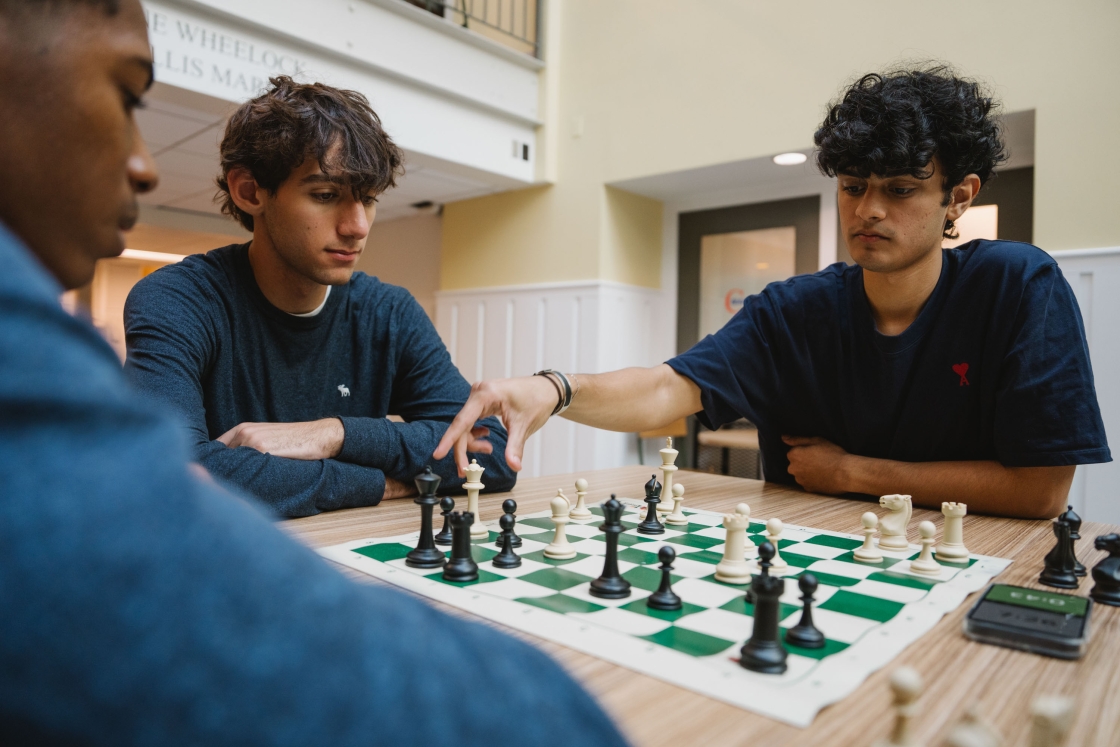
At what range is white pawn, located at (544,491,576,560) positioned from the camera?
1104 mm

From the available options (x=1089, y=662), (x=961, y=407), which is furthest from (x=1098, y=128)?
(x=1089, y=662)

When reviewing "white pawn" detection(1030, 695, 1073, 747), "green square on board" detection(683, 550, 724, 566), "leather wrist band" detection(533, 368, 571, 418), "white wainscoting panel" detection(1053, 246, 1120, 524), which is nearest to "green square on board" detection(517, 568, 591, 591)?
"green square on board" detection(683, 550, 724, 566)

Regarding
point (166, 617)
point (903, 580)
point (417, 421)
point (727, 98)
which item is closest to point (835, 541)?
point (903, 580)

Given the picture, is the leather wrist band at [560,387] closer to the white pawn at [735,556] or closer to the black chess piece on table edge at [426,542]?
the black chess piece on table edge at [426,542]

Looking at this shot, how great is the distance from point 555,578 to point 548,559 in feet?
0.32

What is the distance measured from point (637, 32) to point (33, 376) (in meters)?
Answer: 4.77

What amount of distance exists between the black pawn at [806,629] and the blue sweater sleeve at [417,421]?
3.11 feet

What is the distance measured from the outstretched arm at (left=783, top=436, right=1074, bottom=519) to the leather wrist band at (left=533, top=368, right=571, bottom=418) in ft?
1.97

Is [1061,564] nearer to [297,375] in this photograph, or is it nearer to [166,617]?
[166,617]

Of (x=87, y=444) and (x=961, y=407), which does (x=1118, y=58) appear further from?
(x=87, y=444)

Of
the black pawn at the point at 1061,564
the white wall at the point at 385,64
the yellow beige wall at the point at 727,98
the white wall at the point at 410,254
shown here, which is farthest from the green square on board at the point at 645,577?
the white wall at the point at 410,254

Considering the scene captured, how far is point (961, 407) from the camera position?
66.1 inches

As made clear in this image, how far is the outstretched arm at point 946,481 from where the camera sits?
1497 mm

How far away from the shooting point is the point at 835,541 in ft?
4.15
